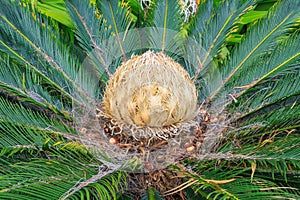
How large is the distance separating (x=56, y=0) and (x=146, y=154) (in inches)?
63.3

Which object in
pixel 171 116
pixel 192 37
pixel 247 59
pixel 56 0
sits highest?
pixel 56 0

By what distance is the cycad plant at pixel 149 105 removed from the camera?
1748 mm

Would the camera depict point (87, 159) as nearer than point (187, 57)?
Yes

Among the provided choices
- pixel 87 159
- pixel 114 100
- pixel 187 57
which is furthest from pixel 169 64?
pixel 187 57

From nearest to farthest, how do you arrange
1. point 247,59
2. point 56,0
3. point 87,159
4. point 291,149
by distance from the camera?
point 291,149, point 87,159, point 247,59, point 56,0

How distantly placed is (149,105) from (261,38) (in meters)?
1.00

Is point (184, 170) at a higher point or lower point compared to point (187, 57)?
lower

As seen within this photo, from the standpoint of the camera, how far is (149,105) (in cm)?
196

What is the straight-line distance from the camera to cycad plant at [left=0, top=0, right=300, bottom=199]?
5.74 feet

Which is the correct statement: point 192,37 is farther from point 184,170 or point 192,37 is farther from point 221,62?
point 184,170

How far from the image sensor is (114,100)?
2.03 m

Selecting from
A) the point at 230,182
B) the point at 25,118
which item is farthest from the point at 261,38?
the point at 25,118

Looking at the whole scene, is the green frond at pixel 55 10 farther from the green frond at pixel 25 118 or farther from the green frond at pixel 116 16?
the green frond at pixel 25 118

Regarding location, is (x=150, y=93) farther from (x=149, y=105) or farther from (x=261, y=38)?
(x=261, y=38)
